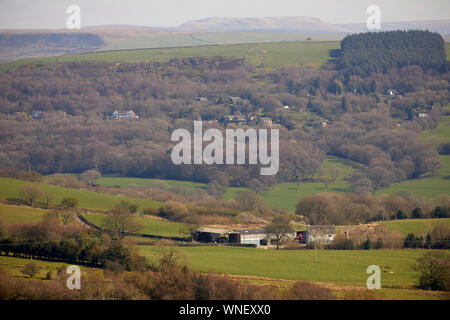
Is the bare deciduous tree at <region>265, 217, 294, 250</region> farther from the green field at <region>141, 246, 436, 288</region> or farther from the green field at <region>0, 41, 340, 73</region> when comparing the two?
the green field at <region>0, 41, 340, 73</region>

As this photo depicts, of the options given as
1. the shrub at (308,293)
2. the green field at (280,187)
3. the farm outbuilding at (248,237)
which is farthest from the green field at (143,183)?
the shrub at (308,293)

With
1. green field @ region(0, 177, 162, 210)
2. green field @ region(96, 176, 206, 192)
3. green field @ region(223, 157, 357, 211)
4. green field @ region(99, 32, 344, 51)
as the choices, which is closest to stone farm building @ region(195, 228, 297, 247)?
green field @ region(0, 177, 162, 210)

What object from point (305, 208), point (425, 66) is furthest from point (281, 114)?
point (305, 208)

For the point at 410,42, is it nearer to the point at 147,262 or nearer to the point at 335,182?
the point at 335,182

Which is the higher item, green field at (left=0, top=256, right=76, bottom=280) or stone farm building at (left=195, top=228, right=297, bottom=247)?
green field at (left=0, top=256, right=76, bottom=280)

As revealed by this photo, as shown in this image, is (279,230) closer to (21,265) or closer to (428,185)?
(21,265)

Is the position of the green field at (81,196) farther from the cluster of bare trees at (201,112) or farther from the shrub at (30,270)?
the shrub at (30,270)
